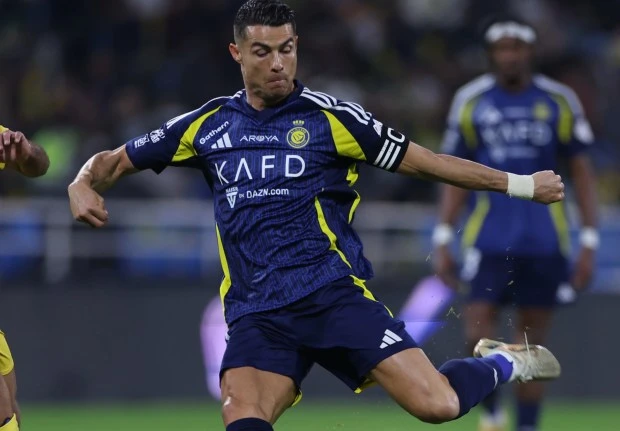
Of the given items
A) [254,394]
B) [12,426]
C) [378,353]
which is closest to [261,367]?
[254,394]

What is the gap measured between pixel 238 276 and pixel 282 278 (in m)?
0.22

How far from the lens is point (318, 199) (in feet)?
21.1

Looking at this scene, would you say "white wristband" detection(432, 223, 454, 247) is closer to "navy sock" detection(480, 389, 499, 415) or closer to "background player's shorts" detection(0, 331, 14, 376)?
"navy sock" detection(480, 389, 499, 415)

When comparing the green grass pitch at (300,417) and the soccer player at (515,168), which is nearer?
the soccer player at (515,168)

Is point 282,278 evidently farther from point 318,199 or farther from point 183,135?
point 183,135

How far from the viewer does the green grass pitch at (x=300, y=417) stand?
33.8 ft

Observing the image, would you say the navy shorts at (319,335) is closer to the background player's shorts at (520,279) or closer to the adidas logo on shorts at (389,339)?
the adidas logo on shorts at (389,339)

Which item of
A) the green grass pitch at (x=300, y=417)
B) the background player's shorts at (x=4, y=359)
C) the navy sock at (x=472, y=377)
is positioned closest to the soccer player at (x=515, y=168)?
the green grass pitch at (x=300, y=417)

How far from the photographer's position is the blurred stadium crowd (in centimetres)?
1389

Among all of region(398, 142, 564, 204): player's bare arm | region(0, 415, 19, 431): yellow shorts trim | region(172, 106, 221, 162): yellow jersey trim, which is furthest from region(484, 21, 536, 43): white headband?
region(0, 415, 19, 431): yellow shorts trim

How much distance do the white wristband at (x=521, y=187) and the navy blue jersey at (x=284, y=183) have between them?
51 cm

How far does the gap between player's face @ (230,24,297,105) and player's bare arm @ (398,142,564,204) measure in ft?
2.10

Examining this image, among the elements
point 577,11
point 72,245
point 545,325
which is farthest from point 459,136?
point 577,11

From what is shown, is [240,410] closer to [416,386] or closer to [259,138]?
[416,386]
